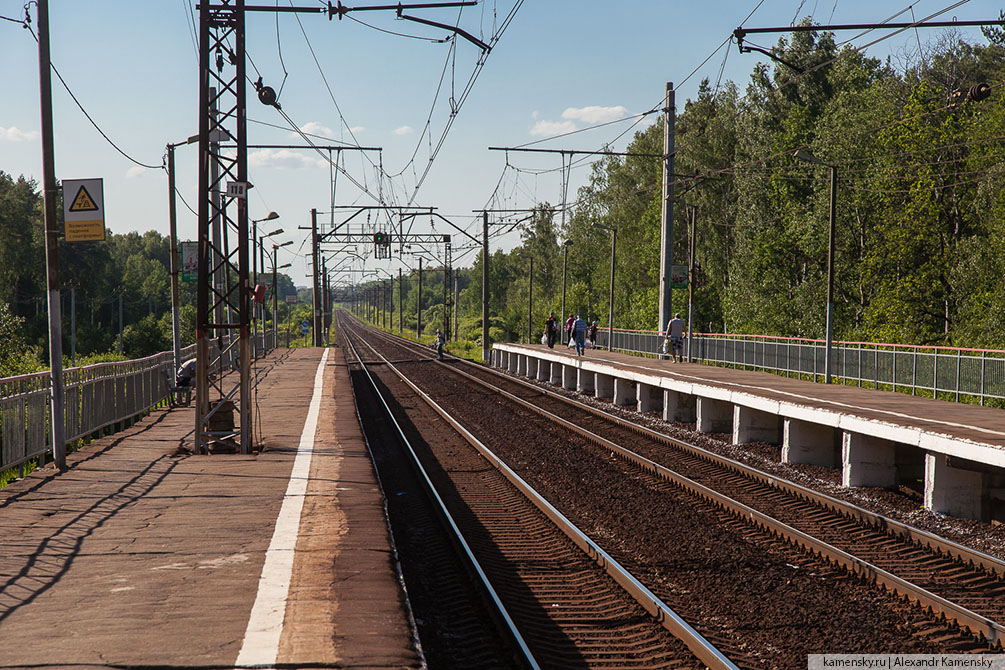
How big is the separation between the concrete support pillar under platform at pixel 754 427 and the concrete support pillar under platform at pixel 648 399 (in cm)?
674

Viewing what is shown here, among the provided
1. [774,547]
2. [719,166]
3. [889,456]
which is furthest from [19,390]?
[719,166]

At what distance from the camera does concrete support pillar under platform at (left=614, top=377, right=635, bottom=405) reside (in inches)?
1148

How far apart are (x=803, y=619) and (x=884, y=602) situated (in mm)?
1015

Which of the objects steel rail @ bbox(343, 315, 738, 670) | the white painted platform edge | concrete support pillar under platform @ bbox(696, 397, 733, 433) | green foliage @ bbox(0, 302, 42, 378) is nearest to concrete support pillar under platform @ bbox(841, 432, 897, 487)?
the white painted platform edge

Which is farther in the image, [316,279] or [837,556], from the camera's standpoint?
[316,279]

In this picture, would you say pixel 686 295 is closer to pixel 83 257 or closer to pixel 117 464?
pixel 117 464

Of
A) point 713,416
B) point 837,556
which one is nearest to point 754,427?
point 713,416

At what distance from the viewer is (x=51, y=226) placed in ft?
41.4

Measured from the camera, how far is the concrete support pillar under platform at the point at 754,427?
761 inches

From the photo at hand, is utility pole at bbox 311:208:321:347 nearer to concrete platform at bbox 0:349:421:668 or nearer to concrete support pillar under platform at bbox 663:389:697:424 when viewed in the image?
concrete support pillar under platform at bbox 663:389:697:424

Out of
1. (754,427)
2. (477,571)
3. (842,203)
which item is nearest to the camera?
(477,571)

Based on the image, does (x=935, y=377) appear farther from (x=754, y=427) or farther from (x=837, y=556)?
(x=837, y=556)

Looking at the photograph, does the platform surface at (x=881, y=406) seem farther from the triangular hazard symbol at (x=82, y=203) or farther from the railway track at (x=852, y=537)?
the triangular hazard symbol at (x=82, y=203)

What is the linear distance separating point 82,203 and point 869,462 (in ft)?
40.8
